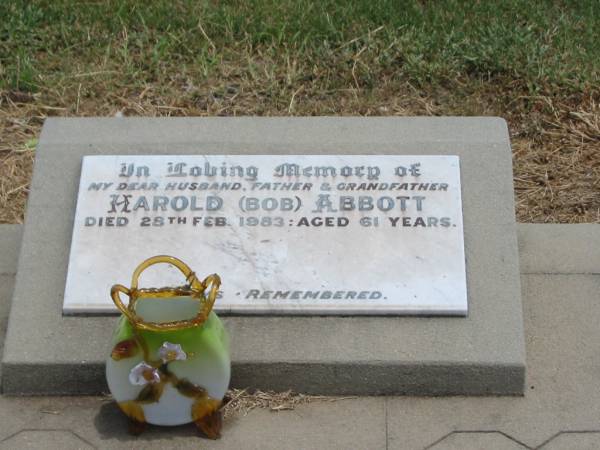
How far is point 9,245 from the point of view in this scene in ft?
13.3

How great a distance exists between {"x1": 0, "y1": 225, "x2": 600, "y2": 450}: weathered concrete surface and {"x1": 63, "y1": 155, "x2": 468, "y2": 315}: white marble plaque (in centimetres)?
30

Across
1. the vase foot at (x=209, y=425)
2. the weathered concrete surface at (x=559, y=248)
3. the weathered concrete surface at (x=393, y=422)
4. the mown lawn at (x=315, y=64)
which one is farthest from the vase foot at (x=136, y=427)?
the mown lawn at (x=315, y=64)

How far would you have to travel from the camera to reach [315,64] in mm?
4992

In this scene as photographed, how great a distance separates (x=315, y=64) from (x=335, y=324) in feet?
5.90

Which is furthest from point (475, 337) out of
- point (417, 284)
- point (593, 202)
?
point (593, 202)

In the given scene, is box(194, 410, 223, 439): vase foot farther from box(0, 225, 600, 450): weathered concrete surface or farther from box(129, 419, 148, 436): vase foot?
box(129, 419, 148, 436): vase foot

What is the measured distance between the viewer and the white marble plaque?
350cm

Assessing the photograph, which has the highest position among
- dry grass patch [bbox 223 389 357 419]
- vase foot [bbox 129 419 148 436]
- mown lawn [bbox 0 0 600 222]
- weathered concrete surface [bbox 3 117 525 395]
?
mown lawn [bbox 0 0 600 222]

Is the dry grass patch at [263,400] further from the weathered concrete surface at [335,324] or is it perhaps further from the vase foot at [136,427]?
the vase foot at [136,427]

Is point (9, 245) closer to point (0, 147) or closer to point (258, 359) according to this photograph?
point (0, 147)

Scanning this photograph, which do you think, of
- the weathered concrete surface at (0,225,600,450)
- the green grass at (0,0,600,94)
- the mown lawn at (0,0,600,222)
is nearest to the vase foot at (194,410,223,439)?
A: the weathered concrete surface at (0,225,600,450)

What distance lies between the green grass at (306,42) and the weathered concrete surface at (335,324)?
1.20 m

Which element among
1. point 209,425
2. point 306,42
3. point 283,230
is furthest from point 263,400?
point 306,42

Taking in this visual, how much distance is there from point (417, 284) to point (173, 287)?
28.9 inches
